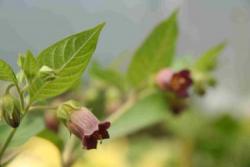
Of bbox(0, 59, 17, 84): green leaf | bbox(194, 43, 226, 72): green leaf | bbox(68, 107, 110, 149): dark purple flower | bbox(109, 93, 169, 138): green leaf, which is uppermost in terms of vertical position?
bbox(0, 59, 17, 84): green leaf

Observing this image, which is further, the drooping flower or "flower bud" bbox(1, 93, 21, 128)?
the drooping flower

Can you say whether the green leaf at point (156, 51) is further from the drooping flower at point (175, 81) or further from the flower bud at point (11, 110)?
the flower bud at point (11, 110)

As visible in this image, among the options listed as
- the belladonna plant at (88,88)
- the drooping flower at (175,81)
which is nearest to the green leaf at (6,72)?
the belladonna plant at (88,88)

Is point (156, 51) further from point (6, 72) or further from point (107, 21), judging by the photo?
point (6, 72)

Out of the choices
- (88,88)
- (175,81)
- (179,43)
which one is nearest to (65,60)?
(175,81)

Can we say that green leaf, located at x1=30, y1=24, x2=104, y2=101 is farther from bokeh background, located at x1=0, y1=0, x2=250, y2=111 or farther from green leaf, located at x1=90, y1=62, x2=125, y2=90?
green leaf, located at x1=90, y1=62, x2=125, y2=90

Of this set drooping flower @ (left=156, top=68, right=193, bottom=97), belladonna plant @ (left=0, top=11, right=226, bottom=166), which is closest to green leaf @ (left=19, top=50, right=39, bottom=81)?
belladonna plant @ (left=0, top=11, right=226, bottom=166)

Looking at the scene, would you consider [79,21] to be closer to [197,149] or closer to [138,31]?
[138,31]
